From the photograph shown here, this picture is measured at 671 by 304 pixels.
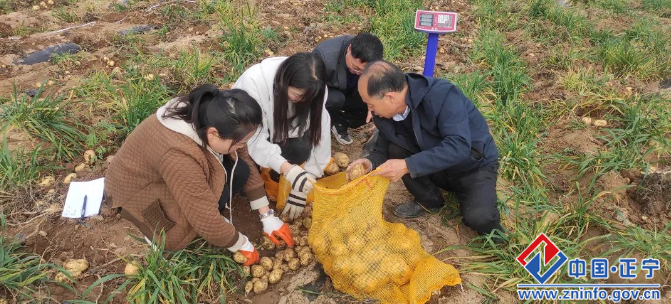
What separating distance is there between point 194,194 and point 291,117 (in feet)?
2.85

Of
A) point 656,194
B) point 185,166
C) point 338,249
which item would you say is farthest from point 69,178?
point 656,194

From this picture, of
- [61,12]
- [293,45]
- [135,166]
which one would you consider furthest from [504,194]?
[61,12]

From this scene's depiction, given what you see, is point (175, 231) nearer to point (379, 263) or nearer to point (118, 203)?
point (118, 203)

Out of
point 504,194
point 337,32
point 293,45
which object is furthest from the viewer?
point 337,32

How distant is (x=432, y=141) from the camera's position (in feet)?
7.98

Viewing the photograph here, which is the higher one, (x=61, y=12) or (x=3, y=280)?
(x=61, y=12)

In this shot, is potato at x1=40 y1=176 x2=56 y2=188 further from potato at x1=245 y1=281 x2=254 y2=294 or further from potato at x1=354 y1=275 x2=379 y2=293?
potato at x1=354 y1=275 x2=379 y2=293

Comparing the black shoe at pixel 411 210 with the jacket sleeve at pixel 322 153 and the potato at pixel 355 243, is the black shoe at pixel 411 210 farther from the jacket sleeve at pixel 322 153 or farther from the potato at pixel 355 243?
the potato at pixel 355 243

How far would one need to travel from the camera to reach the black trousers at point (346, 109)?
132 inches

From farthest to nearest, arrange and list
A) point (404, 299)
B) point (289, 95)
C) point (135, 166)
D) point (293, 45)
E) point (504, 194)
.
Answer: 1. point (293, 45)
2. point (504, 194)
3. point (289, 95)
4. point (404, 299)
5. point (135, 166)

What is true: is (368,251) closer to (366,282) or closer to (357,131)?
(366,282)

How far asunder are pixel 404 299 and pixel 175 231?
1320 millimetres

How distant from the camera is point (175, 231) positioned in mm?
2238

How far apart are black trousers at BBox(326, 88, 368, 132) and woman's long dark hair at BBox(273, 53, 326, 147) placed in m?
0.69
